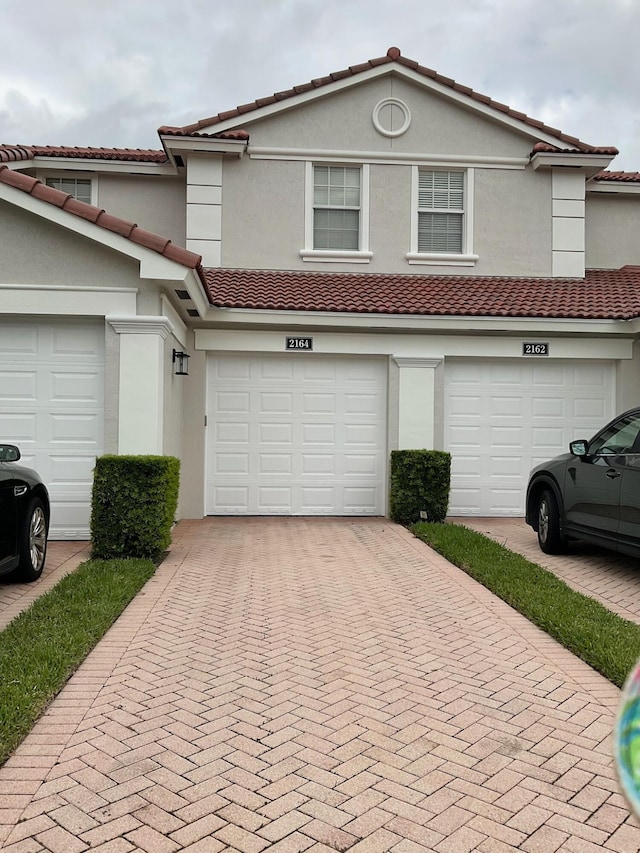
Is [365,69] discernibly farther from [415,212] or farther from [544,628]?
[544,628]

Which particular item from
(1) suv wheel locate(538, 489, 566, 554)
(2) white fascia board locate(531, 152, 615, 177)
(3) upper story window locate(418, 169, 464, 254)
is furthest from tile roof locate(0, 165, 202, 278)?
(2) white fascia board locate(531, 152, 615, 177)

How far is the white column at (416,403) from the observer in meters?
11.3

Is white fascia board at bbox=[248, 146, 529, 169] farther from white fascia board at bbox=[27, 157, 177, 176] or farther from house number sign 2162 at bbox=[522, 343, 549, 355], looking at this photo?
house number sign 2162 at bbox=[522, 343, 549, 355]

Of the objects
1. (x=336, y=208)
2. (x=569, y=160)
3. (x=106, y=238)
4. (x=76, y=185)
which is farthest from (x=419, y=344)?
(x=76, y=185)

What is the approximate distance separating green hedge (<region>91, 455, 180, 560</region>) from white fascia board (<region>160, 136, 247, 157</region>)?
709 cm

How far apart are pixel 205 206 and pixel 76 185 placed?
2.98 meters

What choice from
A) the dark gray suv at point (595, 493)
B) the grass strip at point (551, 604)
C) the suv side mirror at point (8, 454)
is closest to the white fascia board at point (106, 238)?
the suv side mirror at point (8, 454)

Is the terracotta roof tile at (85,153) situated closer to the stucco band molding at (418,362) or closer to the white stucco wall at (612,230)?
the stucco band molding at (418,362)

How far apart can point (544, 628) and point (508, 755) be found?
2.26 meters

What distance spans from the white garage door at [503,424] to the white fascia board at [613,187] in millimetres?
4420

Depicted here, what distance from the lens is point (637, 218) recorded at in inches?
570

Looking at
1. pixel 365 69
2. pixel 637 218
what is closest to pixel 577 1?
pixel 365 69

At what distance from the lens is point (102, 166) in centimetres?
1351

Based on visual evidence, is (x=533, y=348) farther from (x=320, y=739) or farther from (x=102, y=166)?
(x=320, y=739)
